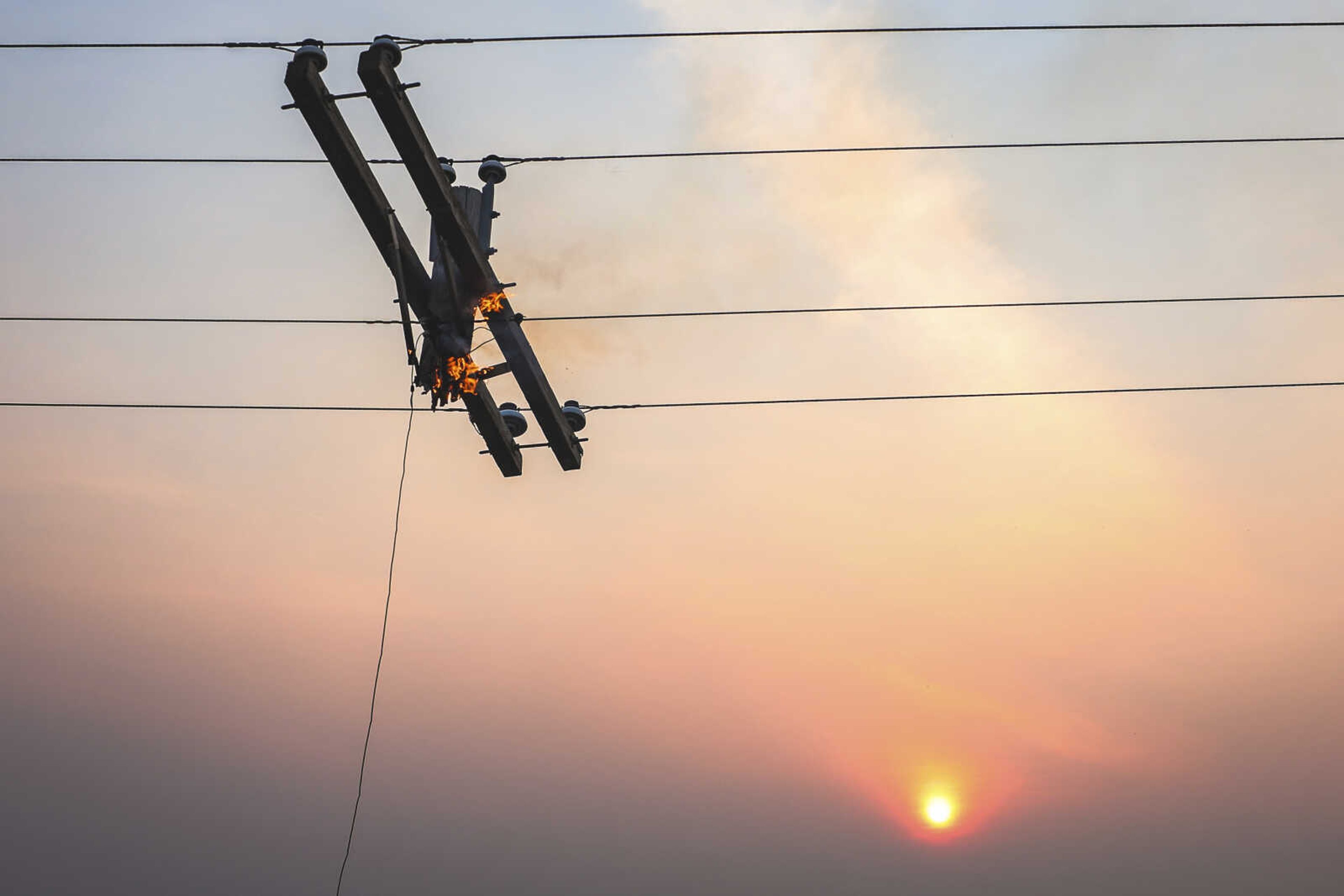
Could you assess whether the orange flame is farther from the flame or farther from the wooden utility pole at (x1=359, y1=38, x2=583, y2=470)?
the wooden utility pole at (x1=359, y1=38, x2=583, y2=470)

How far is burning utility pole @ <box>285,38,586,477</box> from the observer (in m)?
6.24

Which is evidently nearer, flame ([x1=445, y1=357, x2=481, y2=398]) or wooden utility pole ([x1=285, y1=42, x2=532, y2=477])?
wooden utility pole ([x1=285, y1=42, x2=532, y2=477])

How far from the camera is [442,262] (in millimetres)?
7172

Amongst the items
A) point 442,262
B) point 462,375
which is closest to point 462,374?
point 462,375

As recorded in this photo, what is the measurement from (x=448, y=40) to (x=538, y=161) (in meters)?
1.33

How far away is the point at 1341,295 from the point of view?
9.54 metres

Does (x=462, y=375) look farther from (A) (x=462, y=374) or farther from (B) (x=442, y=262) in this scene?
(B) (x=442, y=262)

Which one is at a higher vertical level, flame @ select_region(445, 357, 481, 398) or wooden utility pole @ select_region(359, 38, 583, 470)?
wooden utility pole @ select_region(359, 38, 583, 470)

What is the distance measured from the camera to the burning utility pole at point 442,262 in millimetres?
6238

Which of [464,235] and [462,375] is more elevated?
[464,235]

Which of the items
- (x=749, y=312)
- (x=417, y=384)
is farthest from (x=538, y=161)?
(x=749, y=312)

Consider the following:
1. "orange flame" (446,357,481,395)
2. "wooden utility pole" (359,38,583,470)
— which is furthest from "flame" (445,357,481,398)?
"wooden utility pole" (359,38,583,470)

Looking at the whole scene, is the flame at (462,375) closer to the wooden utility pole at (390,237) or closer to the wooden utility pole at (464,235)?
the wooden utility pole at (390,237)

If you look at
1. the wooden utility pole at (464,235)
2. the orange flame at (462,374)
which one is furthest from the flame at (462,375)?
the wooden utility pole at (464,235)
